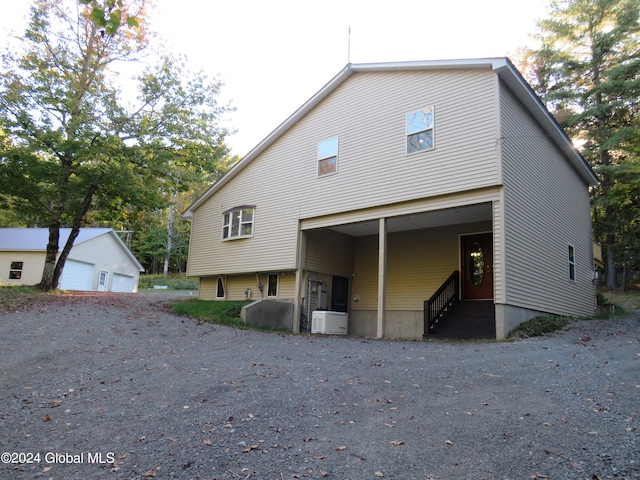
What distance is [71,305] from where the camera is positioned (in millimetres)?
13016

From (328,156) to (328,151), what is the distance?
0.59 feet

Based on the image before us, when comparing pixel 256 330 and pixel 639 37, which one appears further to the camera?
pixel 639 37

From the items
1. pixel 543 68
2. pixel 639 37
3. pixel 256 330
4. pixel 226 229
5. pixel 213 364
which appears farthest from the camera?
pixel 543 68

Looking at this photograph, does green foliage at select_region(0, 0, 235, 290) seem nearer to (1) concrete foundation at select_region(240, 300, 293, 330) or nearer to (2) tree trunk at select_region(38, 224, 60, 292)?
(2) tree trunk at select_region(38, 224, 60, 292)

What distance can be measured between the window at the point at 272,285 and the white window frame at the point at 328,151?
3.82 meters

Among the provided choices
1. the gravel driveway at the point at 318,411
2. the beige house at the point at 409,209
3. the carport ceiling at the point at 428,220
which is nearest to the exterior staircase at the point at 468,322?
the beige house at the point at 409,209

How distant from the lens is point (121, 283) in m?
30.3

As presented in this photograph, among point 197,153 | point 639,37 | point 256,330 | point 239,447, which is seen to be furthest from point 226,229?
point 639,37

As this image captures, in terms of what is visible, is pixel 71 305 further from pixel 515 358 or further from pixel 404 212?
pixel 515 358

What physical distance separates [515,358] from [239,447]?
498 cm

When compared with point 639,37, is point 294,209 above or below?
below

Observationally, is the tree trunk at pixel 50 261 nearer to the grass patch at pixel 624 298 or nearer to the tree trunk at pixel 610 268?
the grass patch at pixel 624 298

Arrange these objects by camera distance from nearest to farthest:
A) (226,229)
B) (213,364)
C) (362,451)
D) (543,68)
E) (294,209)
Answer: (362,451), (213,364), (294,209), (226,229), (543,68)

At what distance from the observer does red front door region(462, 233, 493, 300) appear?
503 inches
